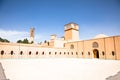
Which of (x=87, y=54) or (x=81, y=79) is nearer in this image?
(x=81, y=79)

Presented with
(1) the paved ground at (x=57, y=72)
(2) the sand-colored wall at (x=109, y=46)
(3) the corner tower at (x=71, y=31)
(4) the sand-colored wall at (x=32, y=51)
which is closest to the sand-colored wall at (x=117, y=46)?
(2) the sand-colored wall at (x=109, y=46)

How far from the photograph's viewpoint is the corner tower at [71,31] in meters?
43.5

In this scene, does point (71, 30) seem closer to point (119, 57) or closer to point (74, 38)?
point (74, 38)

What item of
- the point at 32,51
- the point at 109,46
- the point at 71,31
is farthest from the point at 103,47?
the point at 32,51

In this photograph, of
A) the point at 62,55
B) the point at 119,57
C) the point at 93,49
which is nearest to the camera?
the point at 119,57

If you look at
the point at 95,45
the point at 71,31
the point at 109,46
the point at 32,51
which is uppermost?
the point at 71,31

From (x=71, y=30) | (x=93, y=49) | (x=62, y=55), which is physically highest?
(x=71, y=30)

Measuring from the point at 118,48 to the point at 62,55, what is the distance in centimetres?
1664

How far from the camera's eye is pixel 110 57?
2542cm

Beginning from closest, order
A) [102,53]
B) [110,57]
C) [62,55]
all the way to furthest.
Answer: [110,57] → [102,53] → [62,55]

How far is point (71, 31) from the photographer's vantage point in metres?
43.5

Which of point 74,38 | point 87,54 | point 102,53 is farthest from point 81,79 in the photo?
point 74,38

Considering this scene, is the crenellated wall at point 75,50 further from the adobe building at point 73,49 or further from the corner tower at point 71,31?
the corner tower at point 71,31

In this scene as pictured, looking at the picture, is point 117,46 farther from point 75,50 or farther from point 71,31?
point 71,31
